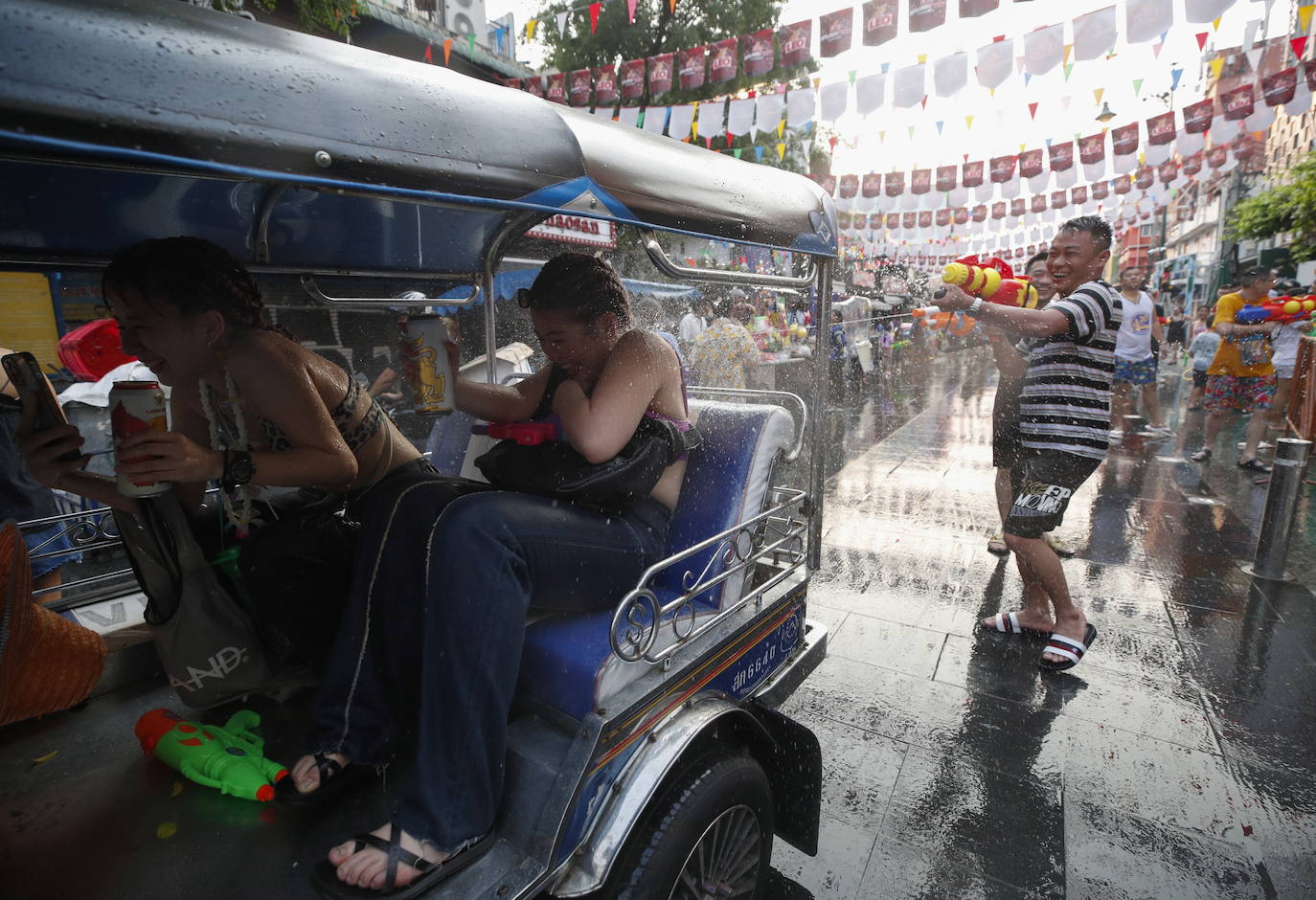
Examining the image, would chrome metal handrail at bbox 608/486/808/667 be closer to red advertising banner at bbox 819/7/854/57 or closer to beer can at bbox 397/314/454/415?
beer can at bbox 397/314/454/415

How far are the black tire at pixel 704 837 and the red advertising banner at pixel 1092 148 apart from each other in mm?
15578

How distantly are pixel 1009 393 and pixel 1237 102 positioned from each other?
10798mm

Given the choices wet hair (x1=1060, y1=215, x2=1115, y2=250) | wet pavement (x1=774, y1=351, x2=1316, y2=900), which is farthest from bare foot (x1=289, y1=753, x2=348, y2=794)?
wet hair (x1=1060, y1=215, x2=1115, y2=250)

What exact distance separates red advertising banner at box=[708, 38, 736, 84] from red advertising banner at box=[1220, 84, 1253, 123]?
25.9ft

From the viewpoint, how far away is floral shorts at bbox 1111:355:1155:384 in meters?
8.41

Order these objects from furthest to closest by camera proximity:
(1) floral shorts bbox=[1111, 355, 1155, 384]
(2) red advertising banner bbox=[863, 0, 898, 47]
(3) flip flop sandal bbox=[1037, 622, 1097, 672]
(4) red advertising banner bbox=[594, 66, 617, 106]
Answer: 1. (4) red advertising banner bbox=[594, 66, 617, 106]
2. (1) floral shorts bbox=[1111, 355, 1155, 384]
3. (2) red advertising banner bbox=[863, 0, 898, 47]
4. (3) flip flop sandal bbox=[1037, 622, 1097, 672]

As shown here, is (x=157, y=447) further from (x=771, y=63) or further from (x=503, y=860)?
(x=771, y=63)

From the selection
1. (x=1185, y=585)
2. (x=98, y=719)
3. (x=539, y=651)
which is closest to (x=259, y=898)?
(x=539, y=651)

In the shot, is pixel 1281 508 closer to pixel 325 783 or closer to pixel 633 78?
pixel 325 783

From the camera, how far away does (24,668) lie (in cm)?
183

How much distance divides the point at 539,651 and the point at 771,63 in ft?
33.7

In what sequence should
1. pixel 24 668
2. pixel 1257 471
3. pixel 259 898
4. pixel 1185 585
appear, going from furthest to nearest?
pixel 1257 471 → pixel 1185 585 → pixel 24 668 → pixel 259 898

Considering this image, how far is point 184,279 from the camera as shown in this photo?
1.81 m

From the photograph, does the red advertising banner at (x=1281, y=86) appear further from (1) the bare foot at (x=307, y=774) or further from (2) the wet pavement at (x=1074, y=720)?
(1) the bare foot at (x=307, y=774)
